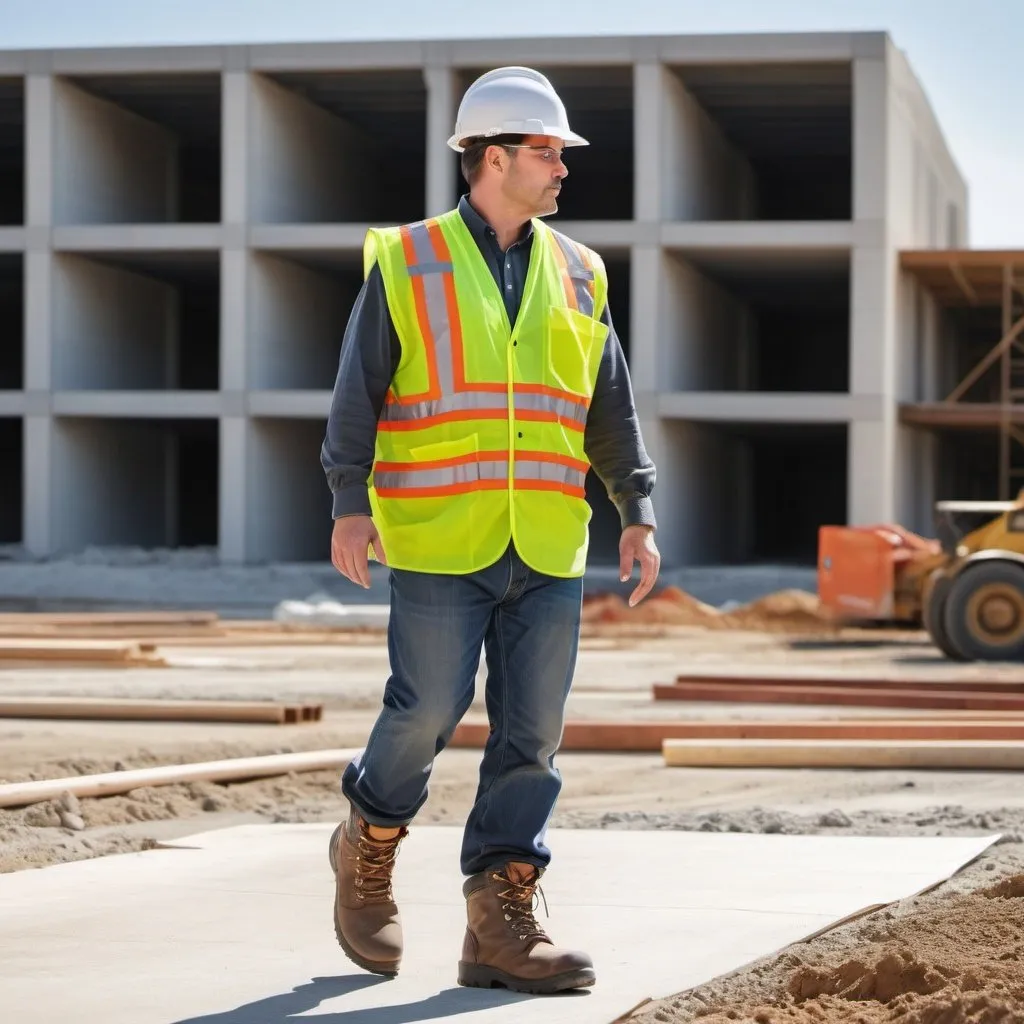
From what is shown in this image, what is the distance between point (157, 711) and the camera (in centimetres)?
1041

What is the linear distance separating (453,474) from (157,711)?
6913mm

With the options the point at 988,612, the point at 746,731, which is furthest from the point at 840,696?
the point at 988,612

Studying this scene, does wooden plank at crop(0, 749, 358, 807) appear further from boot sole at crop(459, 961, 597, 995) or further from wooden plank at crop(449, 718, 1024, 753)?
boot sole at crop(459, 961, 597, 995)

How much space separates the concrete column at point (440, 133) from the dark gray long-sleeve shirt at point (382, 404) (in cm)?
2501

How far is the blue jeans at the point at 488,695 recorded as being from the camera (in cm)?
386

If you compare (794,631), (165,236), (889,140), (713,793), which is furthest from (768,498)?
(713,793)

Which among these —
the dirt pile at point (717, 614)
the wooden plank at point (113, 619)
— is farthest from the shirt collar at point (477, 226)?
the dirt pile at point (717, 614)

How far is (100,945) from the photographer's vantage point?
4.15 metres

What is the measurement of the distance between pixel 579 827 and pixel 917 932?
2715 millimetres

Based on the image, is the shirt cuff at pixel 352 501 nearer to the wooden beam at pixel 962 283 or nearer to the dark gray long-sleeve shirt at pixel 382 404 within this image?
the dark gray long-sleeve shirt at pixel 382 404

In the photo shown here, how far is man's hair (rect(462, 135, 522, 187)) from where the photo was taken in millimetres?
4051

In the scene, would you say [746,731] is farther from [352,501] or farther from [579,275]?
[352,501]

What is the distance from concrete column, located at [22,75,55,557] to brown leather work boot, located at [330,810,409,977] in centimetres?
2721

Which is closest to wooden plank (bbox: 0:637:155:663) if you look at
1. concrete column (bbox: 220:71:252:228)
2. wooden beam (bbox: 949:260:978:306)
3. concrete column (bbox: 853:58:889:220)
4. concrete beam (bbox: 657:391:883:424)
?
concrete beam (bbox: 657:391:883:424)
